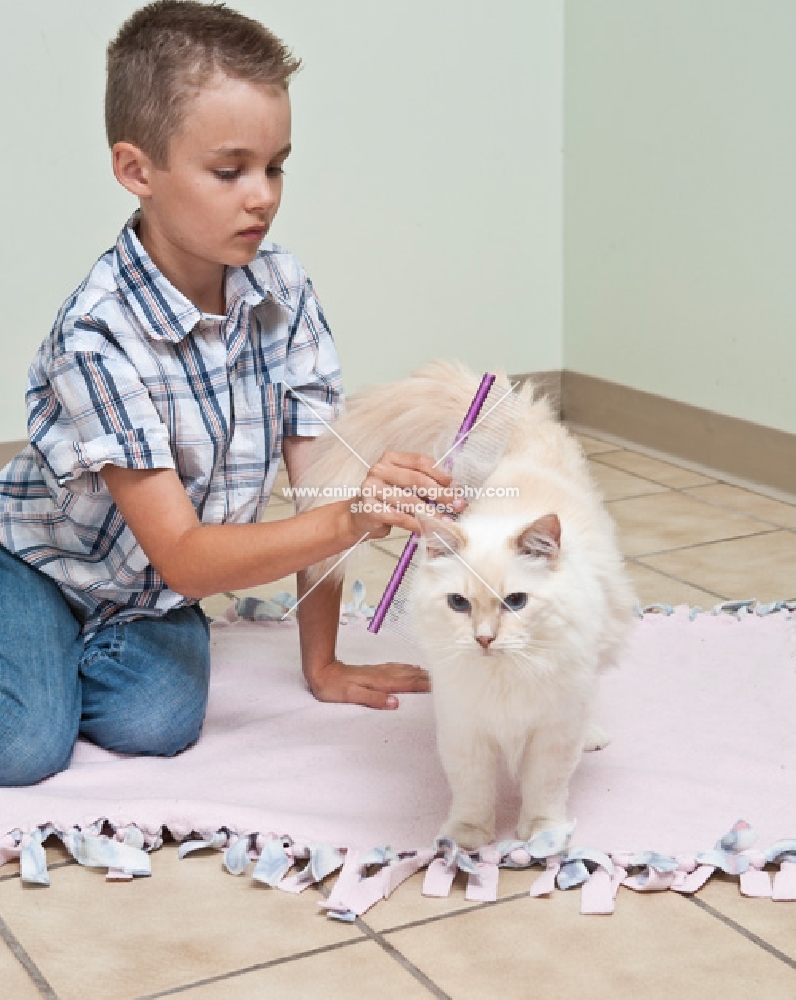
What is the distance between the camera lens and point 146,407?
4.62ft

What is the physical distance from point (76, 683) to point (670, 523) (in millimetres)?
1174

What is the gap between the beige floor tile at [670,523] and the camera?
2.23 metres

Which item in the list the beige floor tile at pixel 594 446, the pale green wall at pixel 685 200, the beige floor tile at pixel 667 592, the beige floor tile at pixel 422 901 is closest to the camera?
the beige floor tile at pixel 422 901

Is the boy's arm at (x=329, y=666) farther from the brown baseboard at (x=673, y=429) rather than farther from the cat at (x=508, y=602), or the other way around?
the brown baseboard at (x=673, y=429)

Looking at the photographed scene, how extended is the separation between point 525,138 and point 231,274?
1.57 meters

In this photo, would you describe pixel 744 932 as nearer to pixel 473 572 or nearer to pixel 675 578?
pixel 473 572

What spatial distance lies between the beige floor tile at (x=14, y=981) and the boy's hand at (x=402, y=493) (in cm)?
48

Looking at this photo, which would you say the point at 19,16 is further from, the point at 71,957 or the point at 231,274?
the point at 71,957

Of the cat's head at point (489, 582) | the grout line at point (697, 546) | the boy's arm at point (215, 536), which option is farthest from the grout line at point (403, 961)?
the grout line at point (697, 546)

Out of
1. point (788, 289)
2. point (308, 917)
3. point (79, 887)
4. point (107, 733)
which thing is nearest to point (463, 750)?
point (308, 917)

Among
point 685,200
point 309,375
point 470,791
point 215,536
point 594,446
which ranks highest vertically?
point 685,200

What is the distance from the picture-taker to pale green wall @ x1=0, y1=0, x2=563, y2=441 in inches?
97.3

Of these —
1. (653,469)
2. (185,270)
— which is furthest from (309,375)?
(653,469)

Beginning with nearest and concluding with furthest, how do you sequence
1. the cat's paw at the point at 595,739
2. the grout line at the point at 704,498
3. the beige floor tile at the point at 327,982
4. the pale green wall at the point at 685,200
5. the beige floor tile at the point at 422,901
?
the beige floor tile at the point at 327,982
the beige floor tile at the point at 422,901
the cat's paw at the point at 595,739
the grout line at the point at 704,498
the pale green wall at the point at 685,200
